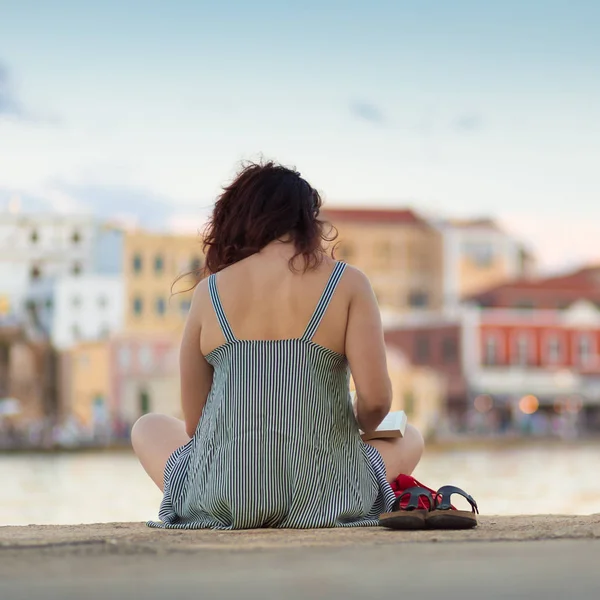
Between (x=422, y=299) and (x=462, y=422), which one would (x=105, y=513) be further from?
(x=422, y=299)

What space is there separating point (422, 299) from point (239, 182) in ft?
191

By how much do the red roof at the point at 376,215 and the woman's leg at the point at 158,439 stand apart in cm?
5793

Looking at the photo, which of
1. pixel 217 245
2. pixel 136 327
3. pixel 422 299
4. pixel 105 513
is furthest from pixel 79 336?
pixel 217 245

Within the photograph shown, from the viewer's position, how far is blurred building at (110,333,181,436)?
50.1 meters

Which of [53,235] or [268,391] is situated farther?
[53,235]

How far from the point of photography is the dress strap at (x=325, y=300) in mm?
3148

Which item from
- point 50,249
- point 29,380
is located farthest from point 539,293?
point 50,249

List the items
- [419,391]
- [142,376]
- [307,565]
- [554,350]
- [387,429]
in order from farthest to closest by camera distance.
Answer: [142,376] < [554,350] < [419,391] < [387,429] < [307,565]

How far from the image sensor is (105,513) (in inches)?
742

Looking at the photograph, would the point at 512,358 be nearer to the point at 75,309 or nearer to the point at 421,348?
the point at 421,348

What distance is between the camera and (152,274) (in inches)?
2317

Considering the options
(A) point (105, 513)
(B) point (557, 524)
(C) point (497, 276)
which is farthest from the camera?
(C) point (497, 276)

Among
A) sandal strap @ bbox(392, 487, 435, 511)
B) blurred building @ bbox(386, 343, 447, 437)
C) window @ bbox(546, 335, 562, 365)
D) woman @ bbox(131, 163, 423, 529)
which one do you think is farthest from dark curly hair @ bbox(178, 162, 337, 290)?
window @ bbox(546, 335, 562, 365)

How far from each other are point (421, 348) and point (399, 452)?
155 feet
